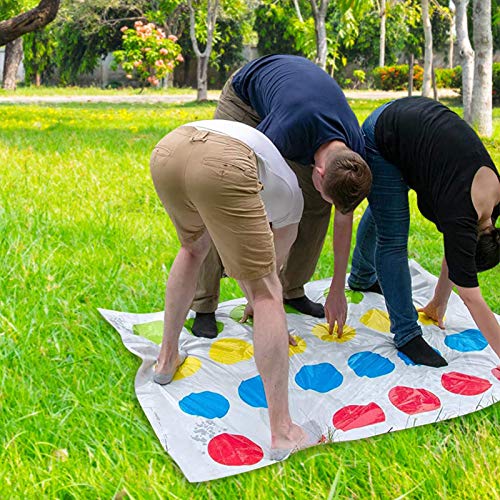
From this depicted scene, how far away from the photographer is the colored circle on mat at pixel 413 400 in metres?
2.63

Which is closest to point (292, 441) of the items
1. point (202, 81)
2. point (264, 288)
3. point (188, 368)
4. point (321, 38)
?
point (264, 288)

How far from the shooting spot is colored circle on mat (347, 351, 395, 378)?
2957 mm

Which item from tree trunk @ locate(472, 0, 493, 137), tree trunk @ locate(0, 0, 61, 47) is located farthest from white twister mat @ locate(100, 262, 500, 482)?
tree trunk @ locate(0, 0, 61, 47)

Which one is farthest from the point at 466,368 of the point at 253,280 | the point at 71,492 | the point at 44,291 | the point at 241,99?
the point at 44,291

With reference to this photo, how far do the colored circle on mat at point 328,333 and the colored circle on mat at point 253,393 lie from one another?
1.70 ft

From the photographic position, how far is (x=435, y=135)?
273 cm

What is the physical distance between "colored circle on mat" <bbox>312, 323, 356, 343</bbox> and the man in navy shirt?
12cm

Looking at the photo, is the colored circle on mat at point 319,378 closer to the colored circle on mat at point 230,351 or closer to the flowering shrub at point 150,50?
the colored circle on mat at point 230,351

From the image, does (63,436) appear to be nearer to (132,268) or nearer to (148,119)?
(132,268)

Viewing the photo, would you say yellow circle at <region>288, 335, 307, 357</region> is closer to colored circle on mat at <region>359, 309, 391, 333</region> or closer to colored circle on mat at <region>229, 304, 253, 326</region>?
colored circle on mat at <region>229, 304, 253, 326</region>

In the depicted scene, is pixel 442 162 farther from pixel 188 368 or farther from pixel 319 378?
pixel 188 368

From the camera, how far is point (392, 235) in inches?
120

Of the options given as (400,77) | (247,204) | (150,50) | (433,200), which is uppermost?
(150,50)

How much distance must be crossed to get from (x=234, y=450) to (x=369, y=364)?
2.96ft
